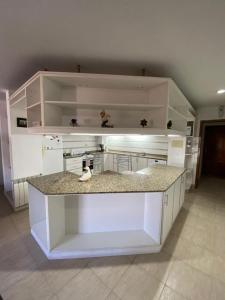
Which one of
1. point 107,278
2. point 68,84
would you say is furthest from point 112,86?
point 107,278

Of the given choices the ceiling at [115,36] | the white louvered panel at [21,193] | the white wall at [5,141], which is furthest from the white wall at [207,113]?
the white wall at [5,141]

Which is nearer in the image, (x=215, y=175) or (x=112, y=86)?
(x=112, y=86)

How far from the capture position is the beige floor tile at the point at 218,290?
1553 mm

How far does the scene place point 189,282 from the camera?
1704 mm

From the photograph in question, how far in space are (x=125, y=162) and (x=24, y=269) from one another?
3902 mm

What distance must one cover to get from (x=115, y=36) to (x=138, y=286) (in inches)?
97.8

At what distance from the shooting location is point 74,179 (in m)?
2.31

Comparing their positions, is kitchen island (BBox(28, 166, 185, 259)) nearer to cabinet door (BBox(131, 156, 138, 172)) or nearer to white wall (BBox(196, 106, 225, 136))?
cabinet door (BBox(131, 156, 138, 172))

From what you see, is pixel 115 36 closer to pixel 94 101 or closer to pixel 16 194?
pixel 94 101

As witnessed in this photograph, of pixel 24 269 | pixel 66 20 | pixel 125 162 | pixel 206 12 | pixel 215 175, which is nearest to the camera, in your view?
pixel 206 12

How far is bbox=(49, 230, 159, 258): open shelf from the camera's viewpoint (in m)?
2.02

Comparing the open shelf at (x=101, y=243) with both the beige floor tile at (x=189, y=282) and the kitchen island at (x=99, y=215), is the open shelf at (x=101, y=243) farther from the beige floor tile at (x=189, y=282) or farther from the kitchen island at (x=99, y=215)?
the beige floor tile at (x=189, y=282)

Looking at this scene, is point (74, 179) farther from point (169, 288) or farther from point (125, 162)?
point (125, 162)

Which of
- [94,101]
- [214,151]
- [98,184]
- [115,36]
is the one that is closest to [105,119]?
[94,101]
